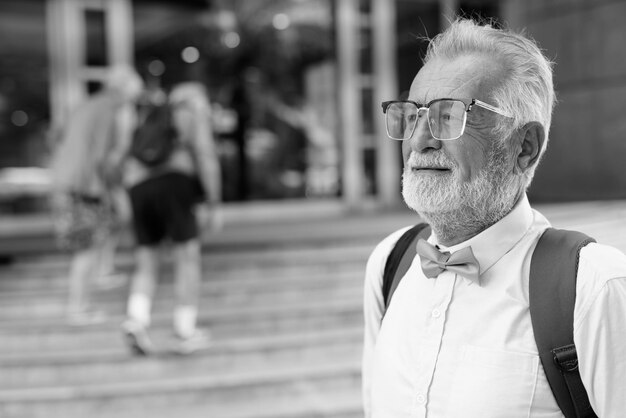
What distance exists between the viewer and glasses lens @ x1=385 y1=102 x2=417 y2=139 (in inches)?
59.1

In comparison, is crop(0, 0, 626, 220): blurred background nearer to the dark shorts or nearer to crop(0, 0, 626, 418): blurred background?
crop(0, 0, 626, 418): blurred background

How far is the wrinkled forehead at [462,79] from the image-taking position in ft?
4.65

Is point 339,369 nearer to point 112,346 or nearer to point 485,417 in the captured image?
point 112,346

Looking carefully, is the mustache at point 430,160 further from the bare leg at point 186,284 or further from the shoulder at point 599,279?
the bare leg at point 186,284

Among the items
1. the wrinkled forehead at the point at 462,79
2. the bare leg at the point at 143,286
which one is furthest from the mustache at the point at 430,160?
the bare leg at the point at 143,286

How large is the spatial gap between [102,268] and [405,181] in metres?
5.08

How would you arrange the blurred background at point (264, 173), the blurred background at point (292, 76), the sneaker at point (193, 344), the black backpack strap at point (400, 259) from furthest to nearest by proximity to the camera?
the blurred background at point (292, 76), the sneaker at point (193, 344), the blurred background at point (264, 173), the black backpack strap at point (400, 259)

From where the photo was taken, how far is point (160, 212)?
4852 millimetres

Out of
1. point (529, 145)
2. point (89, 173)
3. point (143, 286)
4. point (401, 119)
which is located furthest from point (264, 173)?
point (529, 145)

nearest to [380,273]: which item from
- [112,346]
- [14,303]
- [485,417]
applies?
[485,417]

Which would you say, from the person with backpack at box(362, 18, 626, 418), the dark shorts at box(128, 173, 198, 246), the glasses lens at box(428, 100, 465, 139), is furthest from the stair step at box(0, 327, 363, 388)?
the glasses lens at box(428, 100, 465, 139)

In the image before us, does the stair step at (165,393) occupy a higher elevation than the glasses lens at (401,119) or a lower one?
lower

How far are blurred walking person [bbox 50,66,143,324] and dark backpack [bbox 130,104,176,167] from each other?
458 mm

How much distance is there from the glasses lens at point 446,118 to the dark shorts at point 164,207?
3582mm
